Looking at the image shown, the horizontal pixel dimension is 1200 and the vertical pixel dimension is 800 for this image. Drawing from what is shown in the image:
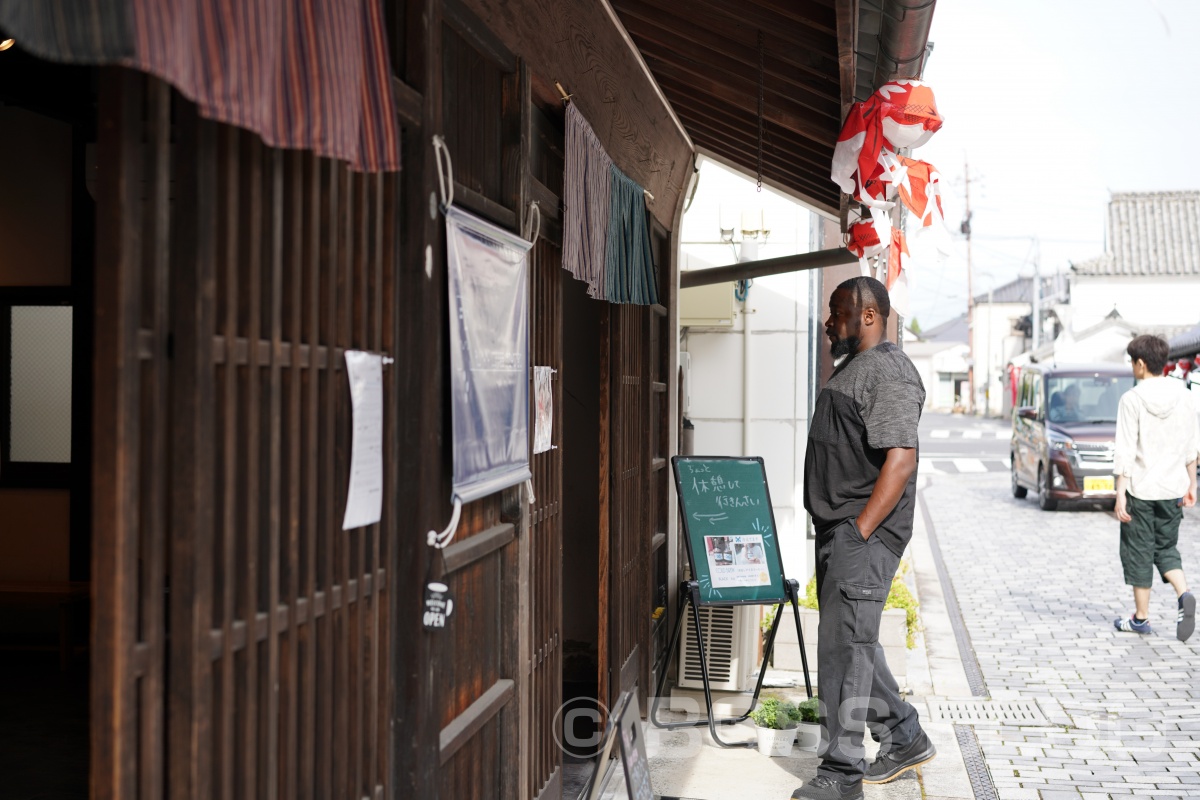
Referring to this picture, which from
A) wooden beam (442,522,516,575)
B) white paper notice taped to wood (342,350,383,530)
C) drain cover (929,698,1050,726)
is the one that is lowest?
drain cover (929,698,1050,726)

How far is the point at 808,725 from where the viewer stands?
20.2ft

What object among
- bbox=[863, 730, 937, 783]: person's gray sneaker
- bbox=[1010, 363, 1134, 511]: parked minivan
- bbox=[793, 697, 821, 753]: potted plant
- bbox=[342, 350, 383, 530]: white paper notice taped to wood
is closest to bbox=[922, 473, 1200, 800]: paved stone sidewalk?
bbox=[863, 730, 937, 783]: person's gray sneaker

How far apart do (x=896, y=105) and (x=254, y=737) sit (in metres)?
4.11

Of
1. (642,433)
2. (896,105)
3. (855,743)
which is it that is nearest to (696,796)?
(855,743)

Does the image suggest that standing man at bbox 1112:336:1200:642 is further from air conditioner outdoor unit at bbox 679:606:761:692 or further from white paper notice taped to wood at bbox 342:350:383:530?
white paper notice taped to wood at bbox 342:350:383:530

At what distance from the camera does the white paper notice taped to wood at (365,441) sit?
246 centimetres

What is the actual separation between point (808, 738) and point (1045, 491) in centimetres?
1298

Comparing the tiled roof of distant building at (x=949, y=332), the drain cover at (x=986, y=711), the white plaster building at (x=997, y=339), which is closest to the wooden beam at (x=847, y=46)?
the drain cover at (x=986, y=711)

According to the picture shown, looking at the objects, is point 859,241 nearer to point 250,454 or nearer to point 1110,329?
point 250,454

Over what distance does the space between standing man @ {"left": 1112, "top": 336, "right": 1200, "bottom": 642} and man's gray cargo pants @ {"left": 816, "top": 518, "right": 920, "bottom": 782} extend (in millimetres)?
4368

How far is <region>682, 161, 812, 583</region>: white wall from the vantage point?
9.91m

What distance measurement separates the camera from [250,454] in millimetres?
2035

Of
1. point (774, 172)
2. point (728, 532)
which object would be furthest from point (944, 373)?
point (728, 532)

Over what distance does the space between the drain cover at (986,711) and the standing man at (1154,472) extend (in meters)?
2.24
